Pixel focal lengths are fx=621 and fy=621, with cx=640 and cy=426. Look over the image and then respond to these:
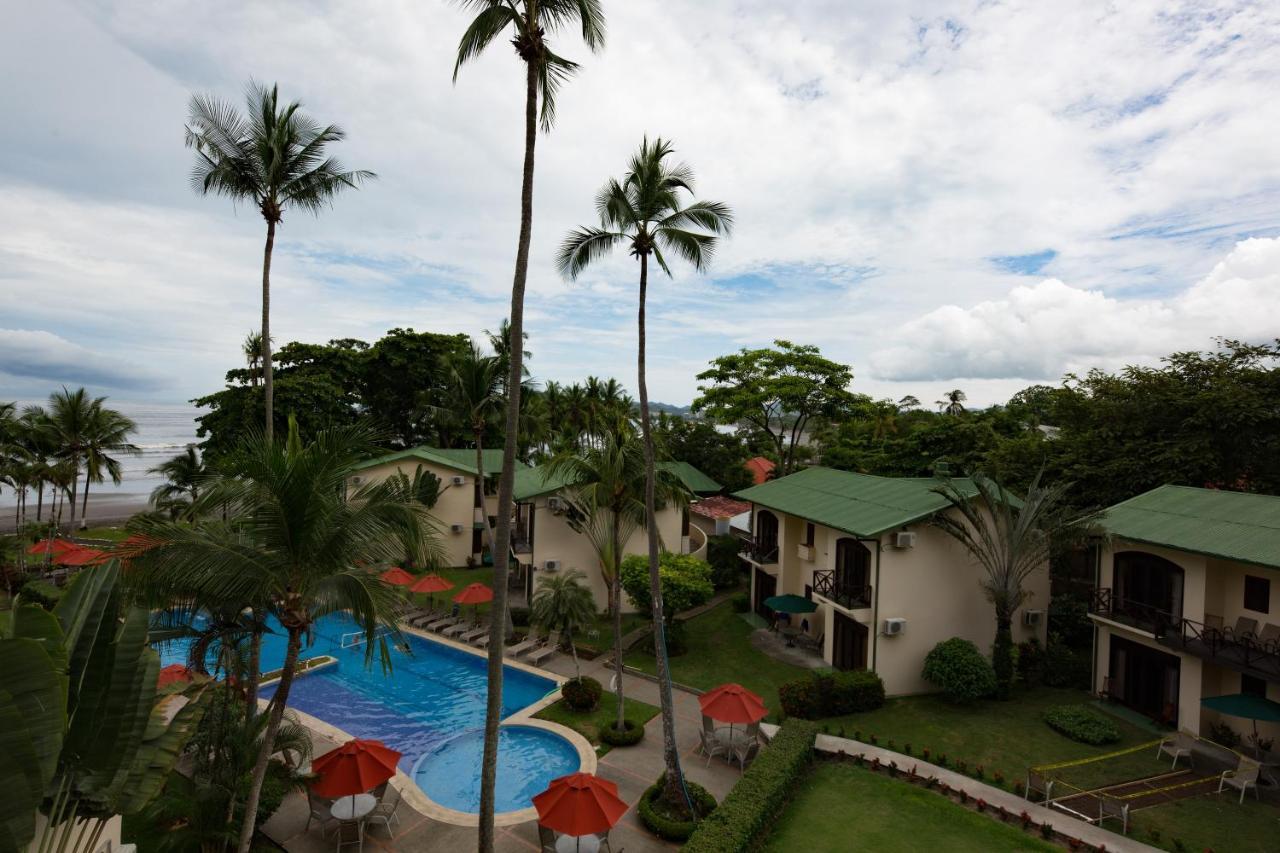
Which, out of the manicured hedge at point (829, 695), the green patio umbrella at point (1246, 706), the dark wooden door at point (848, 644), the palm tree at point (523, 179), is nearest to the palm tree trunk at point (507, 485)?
the palm tree at point (523, 179)

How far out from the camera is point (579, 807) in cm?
1180

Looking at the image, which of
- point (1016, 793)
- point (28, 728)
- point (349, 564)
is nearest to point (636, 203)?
point (349, 564)

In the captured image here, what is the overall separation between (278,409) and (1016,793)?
39346 mm

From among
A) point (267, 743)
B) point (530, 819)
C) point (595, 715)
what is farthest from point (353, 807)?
point (595, 715)

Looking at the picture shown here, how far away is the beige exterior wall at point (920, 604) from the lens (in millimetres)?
20359

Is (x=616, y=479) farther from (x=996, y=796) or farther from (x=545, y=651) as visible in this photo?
(x=996, y=796)

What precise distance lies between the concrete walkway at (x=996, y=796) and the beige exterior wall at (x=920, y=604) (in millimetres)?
3952

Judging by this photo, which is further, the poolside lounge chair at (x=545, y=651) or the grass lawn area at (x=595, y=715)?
the poolside lounge chair at (x=545, y=651)

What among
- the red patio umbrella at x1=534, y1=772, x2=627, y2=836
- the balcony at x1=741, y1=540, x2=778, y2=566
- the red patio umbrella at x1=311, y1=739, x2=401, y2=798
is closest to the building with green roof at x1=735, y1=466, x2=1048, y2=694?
the balcony at x1=741, y1=540, x2=778, y2=566

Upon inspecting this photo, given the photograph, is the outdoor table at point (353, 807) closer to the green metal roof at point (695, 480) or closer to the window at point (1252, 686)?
the window at point (1252, 686)

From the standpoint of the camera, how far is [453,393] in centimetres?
2909

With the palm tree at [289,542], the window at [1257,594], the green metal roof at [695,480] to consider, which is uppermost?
the palm tree at [289,542]

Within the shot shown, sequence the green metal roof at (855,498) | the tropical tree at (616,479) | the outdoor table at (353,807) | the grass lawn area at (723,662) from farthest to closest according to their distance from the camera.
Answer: the grass lawn area at (723,662)
the green metal roof at (855,498)
the tropical tree at (616,479)
the outdoor table at (353,807)

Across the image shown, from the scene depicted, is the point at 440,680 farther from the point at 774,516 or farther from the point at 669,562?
the point at 774,516
